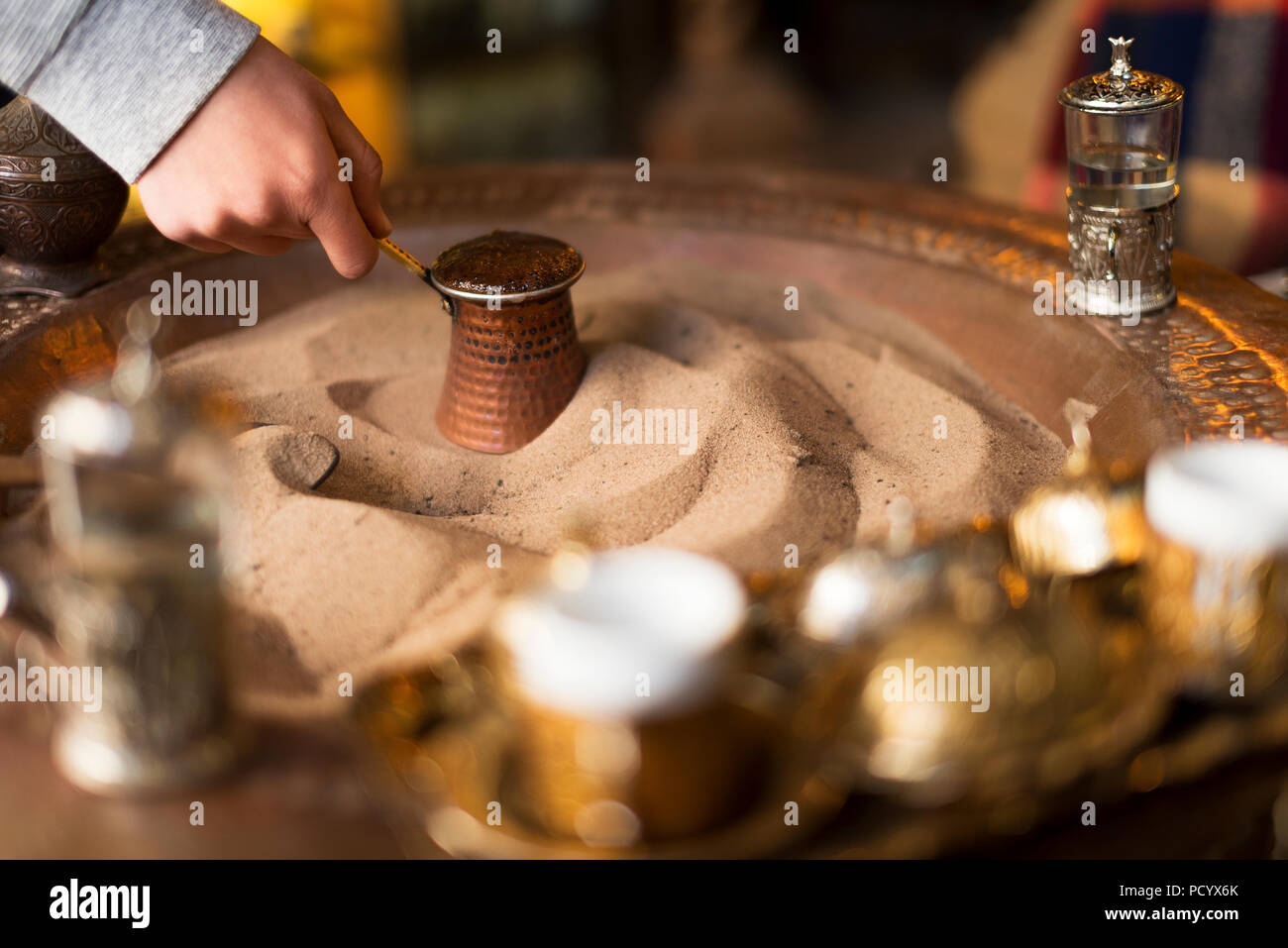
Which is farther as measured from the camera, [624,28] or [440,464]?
[624,28]

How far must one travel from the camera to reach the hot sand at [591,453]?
760 mm

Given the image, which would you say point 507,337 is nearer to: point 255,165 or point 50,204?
point 255,165

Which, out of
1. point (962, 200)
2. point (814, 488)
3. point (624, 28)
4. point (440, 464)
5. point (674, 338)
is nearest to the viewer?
point (814, 488)

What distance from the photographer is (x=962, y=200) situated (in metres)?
1.29

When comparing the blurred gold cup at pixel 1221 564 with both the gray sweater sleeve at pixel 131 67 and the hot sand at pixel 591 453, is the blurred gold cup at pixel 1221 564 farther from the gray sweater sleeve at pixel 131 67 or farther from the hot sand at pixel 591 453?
the gray sweater sleeve at pixel 131 67

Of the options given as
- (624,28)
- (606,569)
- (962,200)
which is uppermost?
(606,569)

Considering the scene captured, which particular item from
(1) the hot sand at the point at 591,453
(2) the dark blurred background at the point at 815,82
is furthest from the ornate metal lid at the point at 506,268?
(2) the dark blurred background at the point at 815,82

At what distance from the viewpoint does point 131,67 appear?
872mm

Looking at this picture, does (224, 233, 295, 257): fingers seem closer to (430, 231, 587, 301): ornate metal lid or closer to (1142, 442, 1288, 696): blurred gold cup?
(430, 231, 587, 301): ornate metal lid

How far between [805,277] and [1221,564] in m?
0.73

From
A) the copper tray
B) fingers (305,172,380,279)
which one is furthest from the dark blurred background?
fingers (305,172,380,279)
